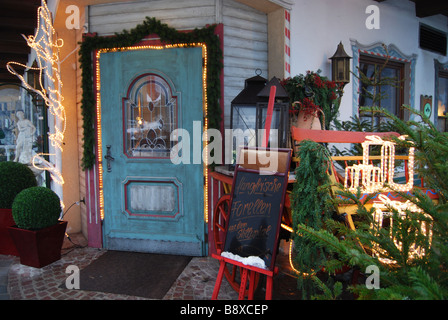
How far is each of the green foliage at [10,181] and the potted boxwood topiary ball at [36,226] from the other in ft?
1.57

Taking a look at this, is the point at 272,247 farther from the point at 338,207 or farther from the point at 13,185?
the point at 13,185

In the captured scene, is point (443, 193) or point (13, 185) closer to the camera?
point (443, 193)

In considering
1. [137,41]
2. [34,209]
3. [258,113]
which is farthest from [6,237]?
[258,113]

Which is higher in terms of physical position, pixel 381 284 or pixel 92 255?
pixel 381 284

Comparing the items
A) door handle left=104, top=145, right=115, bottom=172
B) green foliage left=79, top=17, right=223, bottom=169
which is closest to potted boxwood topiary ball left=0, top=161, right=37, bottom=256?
green foliage left=79, top=17, right=223, bottom=169

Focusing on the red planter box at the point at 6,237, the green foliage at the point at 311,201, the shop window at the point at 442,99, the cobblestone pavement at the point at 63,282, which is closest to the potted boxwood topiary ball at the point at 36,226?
the cobblestone pavement at the point at 63,282

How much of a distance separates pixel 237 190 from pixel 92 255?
8.12ft

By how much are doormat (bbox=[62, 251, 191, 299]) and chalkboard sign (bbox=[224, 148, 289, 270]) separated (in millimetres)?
1083

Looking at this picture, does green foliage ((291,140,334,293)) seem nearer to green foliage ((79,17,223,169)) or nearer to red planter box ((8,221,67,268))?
green foliage ((79,17,223,169))

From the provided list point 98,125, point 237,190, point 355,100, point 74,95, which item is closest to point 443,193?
point 237,190

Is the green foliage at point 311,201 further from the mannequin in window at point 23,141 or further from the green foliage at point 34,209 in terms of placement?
the mannequin in window at point 23,141

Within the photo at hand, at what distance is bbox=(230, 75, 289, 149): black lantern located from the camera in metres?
3.06
